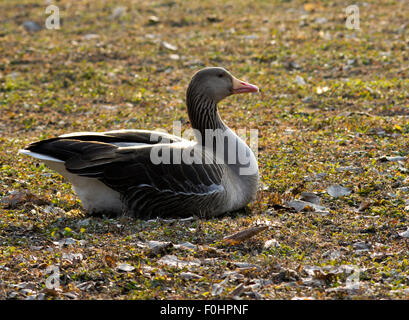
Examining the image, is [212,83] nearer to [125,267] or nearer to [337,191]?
[337,191]

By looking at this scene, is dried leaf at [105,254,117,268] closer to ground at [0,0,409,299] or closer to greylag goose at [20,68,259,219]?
ground at [0,0,409,299]

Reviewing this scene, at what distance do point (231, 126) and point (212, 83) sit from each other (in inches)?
108

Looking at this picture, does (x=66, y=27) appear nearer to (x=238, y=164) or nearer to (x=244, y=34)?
(x=244, y=34)

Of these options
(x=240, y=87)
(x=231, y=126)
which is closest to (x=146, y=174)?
(x=240, y=87)

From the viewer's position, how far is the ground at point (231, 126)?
5.67 meters

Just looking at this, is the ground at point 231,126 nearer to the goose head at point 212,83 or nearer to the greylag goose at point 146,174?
the greylag goose at point 146,174

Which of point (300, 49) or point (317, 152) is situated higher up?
point (300, 49)

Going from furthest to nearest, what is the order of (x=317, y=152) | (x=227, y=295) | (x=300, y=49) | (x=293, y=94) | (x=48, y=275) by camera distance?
(x=300, y=49) < (x=293, y=94) < (x=317, y=152) < (x=48, y=275) < (x=227, y=295)

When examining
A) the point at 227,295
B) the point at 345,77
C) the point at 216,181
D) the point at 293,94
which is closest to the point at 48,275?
the point at 227,295

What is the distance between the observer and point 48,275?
18.6ft

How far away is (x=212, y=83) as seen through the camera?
7715 mm

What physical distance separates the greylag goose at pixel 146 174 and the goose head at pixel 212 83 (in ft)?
2.20

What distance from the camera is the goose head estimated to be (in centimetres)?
768

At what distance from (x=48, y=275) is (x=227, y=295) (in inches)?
60.9
